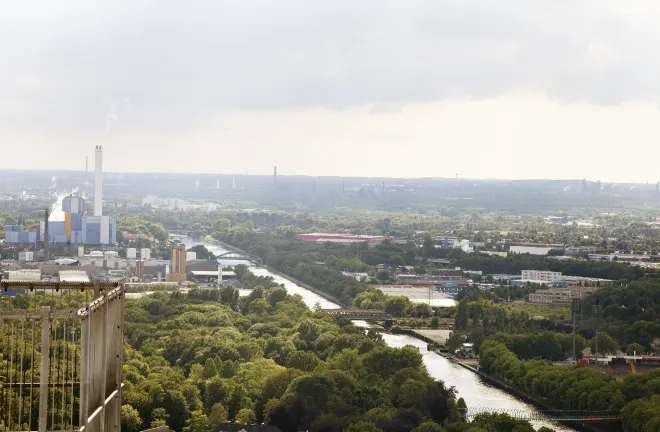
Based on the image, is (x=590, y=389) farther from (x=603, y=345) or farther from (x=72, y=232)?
(x=72, y=232)

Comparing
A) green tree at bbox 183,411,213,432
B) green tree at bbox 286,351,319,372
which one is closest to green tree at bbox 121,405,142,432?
green tree at bbox 183,411,213,432

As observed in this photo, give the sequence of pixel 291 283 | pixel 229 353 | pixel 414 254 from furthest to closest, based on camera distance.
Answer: pixel 414 254, pixel 291 283, pixel 229 353

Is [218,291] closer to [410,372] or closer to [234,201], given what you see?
[410,372]

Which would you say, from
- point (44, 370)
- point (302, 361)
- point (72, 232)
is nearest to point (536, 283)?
point (302, 361)

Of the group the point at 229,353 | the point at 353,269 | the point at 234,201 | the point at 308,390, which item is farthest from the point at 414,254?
the point at 234,201

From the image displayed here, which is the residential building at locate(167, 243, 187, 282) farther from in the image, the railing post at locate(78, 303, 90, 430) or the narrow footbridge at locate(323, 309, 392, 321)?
the railing post at locate(78, 303, 90, 430)

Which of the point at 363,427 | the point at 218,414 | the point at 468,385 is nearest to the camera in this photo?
the point at 363,427

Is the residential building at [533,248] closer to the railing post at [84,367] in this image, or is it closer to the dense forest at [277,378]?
the dense forest at [277,378]
